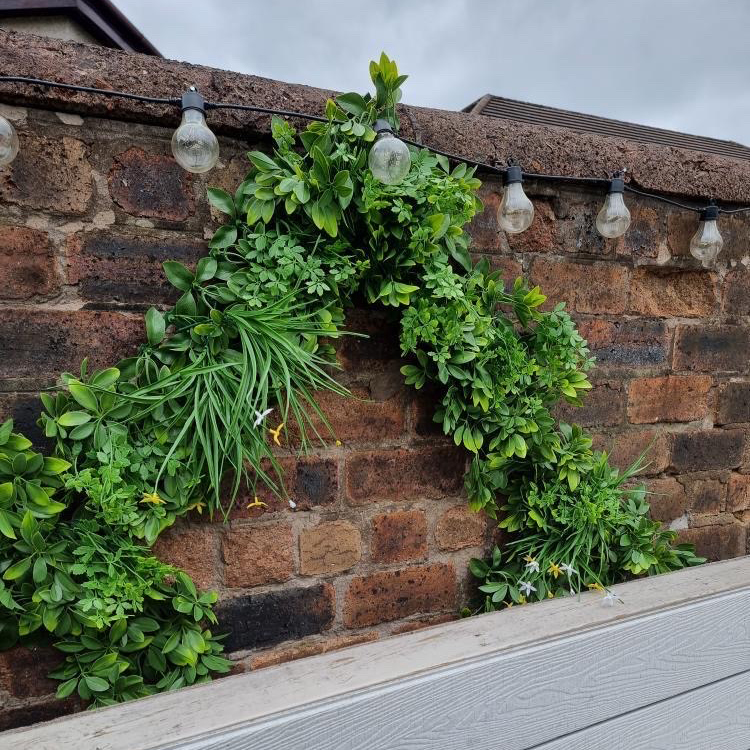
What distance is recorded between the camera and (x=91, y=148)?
892 mm

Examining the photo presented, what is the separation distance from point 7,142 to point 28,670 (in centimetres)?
83

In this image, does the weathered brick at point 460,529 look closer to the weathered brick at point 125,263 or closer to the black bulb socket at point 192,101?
the weathered brick at point 125,263

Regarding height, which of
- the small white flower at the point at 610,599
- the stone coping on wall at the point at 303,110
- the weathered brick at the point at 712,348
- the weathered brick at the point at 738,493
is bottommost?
the small white flower at the point at 610,599

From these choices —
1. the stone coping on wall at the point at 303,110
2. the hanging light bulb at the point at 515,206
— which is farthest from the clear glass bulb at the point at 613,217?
the hanging light bulb at the point at 515,206

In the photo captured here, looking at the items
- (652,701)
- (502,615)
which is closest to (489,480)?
(502,615)

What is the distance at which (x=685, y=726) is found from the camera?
1.00m

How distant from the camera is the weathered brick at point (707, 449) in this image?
1.42 meters

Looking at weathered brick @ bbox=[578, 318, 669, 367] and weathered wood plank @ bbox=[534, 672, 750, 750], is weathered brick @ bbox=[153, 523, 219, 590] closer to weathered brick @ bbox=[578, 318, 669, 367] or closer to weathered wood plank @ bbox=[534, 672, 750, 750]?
weathered wood plank @ bbox=[534, 672, 750, 750]

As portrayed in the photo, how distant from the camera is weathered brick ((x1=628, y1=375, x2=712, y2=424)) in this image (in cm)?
135

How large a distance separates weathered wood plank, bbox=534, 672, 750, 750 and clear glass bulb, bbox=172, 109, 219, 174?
42.1 inches

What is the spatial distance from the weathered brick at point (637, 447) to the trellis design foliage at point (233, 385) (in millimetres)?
345

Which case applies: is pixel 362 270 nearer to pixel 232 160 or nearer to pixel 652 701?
pixel 232 160

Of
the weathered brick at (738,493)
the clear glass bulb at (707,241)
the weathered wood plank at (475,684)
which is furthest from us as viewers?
the weathered brick at (738,493)

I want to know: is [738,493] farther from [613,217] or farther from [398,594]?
[398,594]
